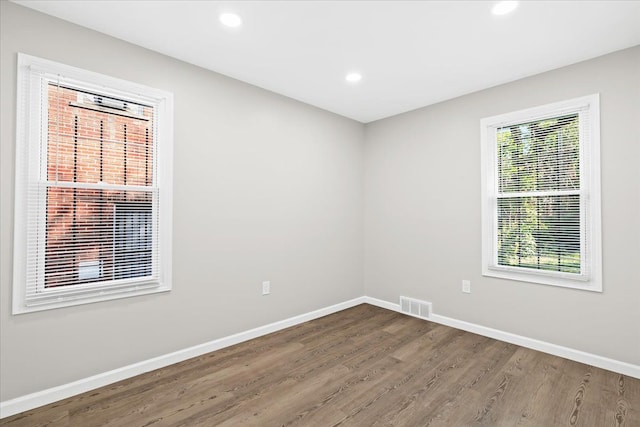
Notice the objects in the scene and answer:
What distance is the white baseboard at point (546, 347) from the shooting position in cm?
250

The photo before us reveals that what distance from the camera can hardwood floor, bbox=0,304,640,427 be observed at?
197cm

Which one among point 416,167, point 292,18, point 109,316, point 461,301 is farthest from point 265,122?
point 461,301

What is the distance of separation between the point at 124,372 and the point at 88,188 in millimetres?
1438

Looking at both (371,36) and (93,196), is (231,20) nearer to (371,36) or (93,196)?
(371,36)

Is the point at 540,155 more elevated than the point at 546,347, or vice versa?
the point at 540,155

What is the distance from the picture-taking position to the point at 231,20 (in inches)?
86.7

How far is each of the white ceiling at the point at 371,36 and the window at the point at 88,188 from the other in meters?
0.47

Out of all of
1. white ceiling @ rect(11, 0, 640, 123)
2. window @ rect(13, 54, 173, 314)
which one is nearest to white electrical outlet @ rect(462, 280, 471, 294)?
→ white ceiling @ rect(11, 0, 640, 123)

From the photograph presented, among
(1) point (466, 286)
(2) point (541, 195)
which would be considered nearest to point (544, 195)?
(2) point (541, 195)

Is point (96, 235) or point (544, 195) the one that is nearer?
point (96, 235)

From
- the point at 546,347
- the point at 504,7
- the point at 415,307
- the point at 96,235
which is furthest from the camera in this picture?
the point at 415,307

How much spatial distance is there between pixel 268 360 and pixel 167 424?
Result: 970 mm

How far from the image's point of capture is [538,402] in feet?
7.07

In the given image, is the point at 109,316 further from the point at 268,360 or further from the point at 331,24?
the point at 331,24
